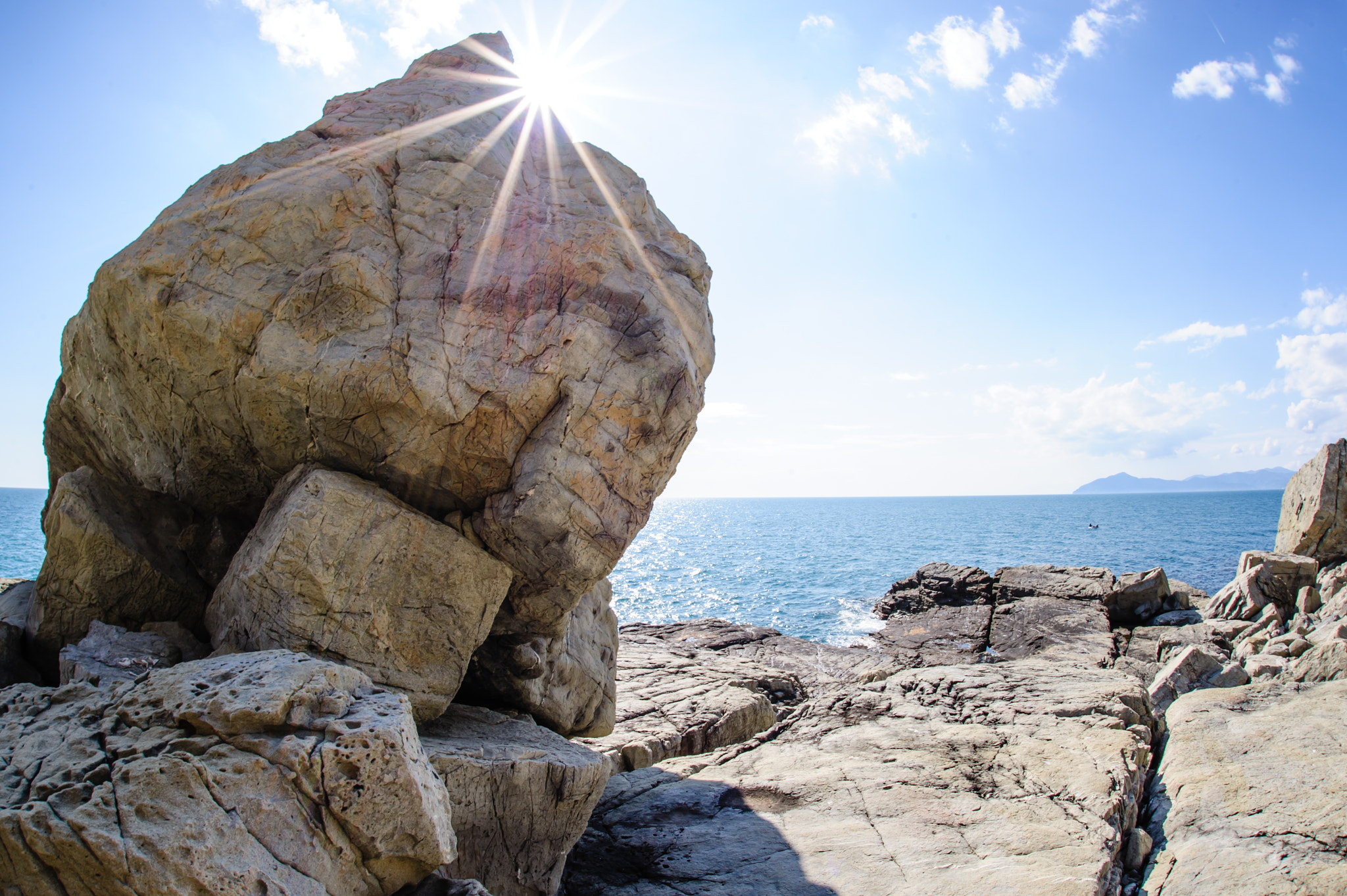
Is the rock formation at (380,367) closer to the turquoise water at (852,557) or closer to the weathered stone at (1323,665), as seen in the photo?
the weathered stone at (1323,665)

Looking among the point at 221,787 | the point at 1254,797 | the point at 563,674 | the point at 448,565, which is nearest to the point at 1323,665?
the point at 1254,797

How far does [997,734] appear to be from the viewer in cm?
1138

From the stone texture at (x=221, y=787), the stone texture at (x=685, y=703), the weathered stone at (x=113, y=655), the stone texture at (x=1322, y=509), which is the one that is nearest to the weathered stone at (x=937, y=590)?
the stone texture at (x=1322, y=509)

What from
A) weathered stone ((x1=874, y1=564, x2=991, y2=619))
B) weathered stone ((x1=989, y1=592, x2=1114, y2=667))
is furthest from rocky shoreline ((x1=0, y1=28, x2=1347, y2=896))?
weathered stone ((x1=874, y1=564, x2=991, y2=619))

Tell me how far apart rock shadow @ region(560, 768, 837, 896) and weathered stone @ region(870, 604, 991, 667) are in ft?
42.4

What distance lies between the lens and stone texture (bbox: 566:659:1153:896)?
759 cm

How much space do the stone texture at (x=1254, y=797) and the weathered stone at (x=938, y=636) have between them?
36.8 ft

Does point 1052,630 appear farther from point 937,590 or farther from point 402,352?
point 402,352

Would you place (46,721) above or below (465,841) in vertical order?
above

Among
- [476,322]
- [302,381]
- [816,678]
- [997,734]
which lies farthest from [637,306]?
[816,678]

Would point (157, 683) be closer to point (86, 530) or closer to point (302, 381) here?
point (302, 381)

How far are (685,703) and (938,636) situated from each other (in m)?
17.9

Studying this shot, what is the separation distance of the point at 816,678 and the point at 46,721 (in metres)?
16.2

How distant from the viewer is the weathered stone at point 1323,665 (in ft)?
41.2
